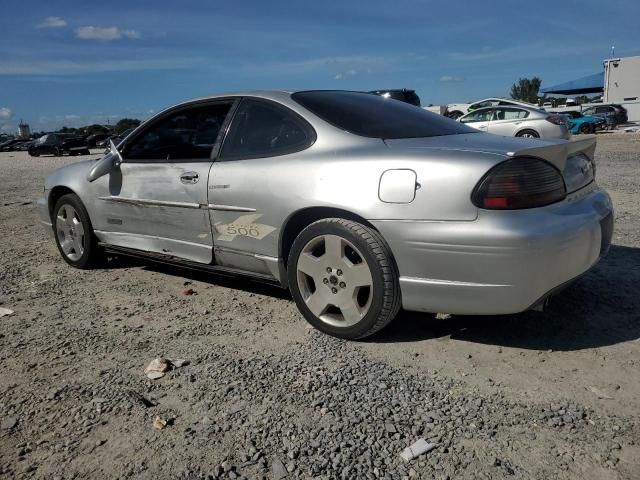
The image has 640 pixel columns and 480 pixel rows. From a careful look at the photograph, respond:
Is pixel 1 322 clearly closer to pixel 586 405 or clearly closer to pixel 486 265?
pixel 486 265

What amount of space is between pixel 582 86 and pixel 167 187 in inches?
2175

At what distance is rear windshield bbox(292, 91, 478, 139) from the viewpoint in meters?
3.26

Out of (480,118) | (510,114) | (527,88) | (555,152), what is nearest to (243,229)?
(555,152)

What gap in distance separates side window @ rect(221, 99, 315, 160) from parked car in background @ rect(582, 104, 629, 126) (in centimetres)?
3052

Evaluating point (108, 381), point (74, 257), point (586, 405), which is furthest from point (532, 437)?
point (74, 257)

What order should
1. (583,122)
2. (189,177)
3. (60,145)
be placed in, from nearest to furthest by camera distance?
(189,177) → (583,122) → (60,145)

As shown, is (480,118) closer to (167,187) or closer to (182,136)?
(182,136)

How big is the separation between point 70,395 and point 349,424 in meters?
1.34

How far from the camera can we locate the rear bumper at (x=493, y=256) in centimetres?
257

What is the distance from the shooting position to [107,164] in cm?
430

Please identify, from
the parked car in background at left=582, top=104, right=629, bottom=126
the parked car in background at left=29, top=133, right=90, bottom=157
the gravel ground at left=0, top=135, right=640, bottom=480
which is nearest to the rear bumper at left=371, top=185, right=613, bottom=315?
the gravel ground at left=0, top=135, right=640, bottom=480

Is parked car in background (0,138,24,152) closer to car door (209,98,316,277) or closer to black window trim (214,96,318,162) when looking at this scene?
black window trim (214,96,318,162)

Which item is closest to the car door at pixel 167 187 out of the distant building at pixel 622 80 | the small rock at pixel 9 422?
the small rock at pixel 9 422

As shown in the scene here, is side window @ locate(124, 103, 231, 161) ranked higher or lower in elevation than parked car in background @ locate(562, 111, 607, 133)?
higher
